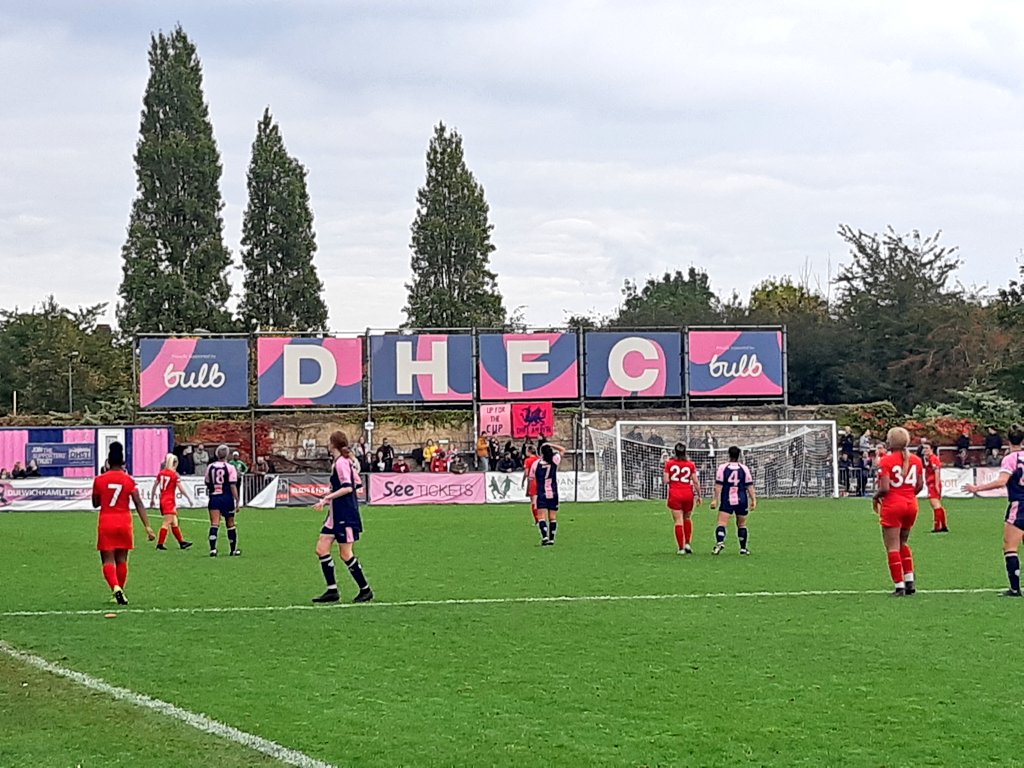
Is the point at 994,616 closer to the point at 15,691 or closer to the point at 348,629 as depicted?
the point at 348,629

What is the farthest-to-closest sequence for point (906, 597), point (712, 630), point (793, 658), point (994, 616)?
point (906, 597) < point (994, 616) < point (712, 630) < point (793, 658)

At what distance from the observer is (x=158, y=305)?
60.0 meters

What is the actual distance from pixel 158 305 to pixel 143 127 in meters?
8.50

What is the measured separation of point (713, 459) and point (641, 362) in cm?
557

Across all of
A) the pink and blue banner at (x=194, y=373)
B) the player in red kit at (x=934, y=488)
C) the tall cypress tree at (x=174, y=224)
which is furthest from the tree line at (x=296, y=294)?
the player in red kit at (x=934, y=488)

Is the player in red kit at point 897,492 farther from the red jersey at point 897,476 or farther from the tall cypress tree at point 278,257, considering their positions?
the tall cypress tree at point 278,257

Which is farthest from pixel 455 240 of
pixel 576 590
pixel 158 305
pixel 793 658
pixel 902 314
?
pixel 793 658

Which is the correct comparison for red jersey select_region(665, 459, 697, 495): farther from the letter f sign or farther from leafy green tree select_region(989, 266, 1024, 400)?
leafy green tree select_region(989, 266, 1024, 400)

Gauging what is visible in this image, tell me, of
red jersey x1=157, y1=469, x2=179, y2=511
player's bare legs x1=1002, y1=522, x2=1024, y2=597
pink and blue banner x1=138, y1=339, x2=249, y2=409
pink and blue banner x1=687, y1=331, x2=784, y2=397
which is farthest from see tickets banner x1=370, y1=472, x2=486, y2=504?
player's bare legs x1=1002, y1=522, x2=1024, y2=597

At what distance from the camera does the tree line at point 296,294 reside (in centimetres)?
6028

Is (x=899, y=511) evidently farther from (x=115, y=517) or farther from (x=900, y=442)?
(x=115, y=517)

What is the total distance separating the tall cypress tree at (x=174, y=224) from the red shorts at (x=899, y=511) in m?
49.3

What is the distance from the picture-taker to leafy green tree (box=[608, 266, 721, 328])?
3304 inches

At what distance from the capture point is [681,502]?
2108cm
